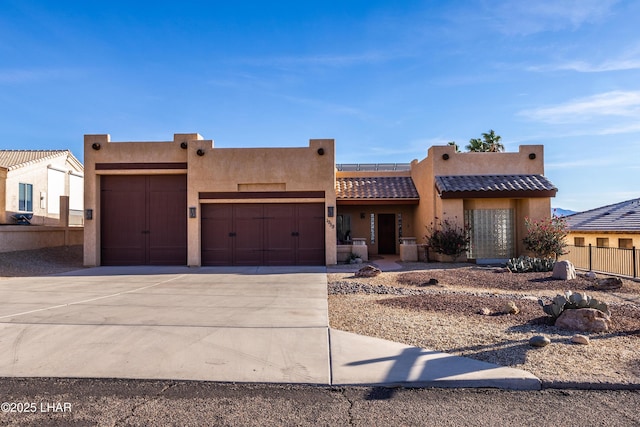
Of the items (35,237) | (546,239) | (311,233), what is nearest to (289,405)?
(311,233)

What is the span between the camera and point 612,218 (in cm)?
3092

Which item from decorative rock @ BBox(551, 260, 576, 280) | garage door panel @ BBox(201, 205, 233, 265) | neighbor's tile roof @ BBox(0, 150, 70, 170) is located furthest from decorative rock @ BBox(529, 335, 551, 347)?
neighbor's tile roof @ BBox(0, 150, 70, 170)

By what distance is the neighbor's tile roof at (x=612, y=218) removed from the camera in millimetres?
27873

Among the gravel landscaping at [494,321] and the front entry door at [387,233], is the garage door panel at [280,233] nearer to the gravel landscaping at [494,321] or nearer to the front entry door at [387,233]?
the gravel landscaping at [494,321]

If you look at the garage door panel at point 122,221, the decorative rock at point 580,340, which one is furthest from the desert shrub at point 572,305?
the garage door panel at point 122,221

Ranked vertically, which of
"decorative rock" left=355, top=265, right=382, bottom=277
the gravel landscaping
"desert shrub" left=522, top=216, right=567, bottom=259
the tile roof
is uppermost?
the tile roof

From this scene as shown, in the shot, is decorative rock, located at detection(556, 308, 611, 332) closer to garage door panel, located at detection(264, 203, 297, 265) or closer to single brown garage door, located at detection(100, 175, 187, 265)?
garage door panel, located at detection(264, 203, 297, 265)

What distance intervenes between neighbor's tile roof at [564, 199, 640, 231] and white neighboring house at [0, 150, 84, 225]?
31758 millimetres

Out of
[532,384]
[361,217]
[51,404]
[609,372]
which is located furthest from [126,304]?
[361,217]

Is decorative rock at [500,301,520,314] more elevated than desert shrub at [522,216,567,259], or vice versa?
desert shrub at [522,216,567,259]

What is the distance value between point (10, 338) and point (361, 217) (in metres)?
17.7

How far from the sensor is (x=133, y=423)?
394cm

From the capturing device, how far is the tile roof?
58.3 ft

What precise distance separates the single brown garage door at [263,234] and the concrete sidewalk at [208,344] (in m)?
6.72
